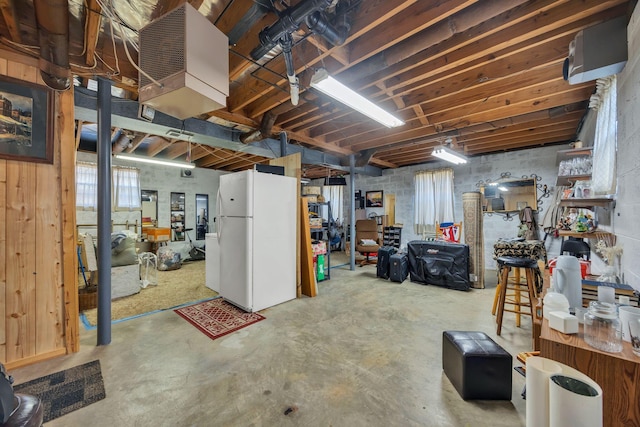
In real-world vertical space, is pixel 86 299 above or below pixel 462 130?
below

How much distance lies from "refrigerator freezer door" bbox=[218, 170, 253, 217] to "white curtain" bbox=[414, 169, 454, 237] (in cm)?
521

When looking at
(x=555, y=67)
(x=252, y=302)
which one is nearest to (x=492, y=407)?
(x=252, y=302)

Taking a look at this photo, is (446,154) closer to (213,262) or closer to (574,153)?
(574,153)

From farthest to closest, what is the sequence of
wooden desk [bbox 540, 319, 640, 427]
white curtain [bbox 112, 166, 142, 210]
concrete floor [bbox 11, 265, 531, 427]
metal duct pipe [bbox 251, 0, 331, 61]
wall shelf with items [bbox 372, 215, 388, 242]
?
wall shelf with items [bbox 372, 215, 388, 242], white curtain [bbox 112, 166, 142, 210], concrete floor [bbox 11, 265, 531, 427], metal duct pipe [bbox 251, 0, 331, 61], wooden desk [bbox 540, 319, 640, 427]

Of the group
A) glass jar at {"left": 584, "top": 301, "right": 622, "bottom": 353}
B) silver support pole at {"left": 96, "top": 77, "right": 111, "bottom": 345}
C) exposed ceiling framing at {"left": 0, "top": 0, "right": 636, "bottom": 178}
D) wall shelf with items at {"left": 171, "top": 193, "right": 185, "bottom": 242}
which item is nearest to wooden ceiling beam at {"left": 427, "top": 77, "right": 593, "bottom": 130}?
exposed ceiling framing at {"left": 0, "top": 0, "right": 636, "bottom": 178}

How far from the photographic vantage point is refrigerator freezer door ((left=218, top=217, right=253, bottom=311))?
328 cm

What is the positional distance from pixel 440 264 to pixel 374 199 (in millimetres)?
3887

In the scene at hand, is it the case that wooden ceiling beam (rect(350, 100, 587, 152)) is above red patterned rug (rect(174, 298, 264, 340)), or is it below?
above

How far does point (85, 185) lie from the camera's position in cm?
548

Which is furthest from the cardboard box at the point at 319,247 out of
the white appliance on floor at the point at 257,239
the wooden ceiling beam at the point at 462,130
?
the wooden ceiling beam at the point at 462,130

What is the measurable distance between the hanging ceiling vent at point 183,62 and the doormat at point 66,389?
217cm

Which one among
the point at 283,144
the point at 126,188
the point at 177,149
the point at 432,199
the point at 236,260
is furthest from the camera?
the point at 432,199

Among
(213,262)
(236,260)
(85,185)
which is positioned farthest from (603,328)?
(85,185)

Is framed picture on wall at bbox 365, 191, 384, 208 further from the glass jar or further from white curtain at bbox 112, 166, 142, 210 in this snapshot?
the glass jar
